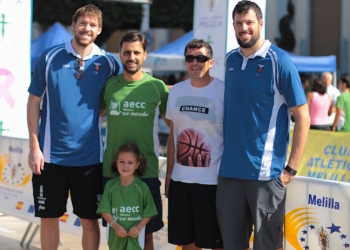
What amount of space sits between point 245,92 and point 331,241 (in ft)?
4.00

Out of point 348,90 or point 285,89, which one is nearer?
point 285,89

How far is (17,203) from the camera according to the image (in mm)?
6137

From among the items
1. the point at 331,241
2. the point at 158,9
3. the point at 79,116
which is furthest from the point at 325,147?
the point at 158,9

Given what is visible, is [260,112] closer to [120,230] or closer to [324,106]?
[120,230]

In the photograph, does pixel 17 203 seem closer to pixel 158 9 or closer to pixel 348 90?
pixel 348 90

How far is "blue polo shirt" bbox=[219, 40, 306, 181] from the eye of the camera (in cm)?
351

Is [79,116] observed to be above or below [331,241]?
above

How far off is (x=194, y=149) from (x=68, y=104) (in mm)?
1033

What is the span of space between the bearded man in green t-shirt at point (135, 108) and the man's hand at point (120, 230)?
8.9 inches

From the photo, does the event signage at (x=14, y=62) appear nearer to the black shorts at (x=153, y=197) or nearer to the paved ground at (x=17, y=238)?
the paved ground at (x=17, y=238)

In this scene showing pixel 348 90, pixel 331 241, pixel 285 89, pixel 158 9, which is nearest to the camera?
pixel 285 89

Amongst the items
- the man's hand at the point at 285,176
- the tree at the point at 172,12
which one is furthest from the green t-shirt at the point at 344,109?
the tree at the point at 172,12

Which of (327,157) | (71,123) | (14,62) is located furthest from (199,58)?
(327,157)

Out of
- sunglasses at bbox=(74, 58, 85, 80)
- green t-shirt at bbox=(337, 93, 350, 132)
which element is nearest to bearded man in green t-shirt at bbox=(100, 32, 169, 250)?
sunglasses at bbox=(74, 58, 85, 80)
